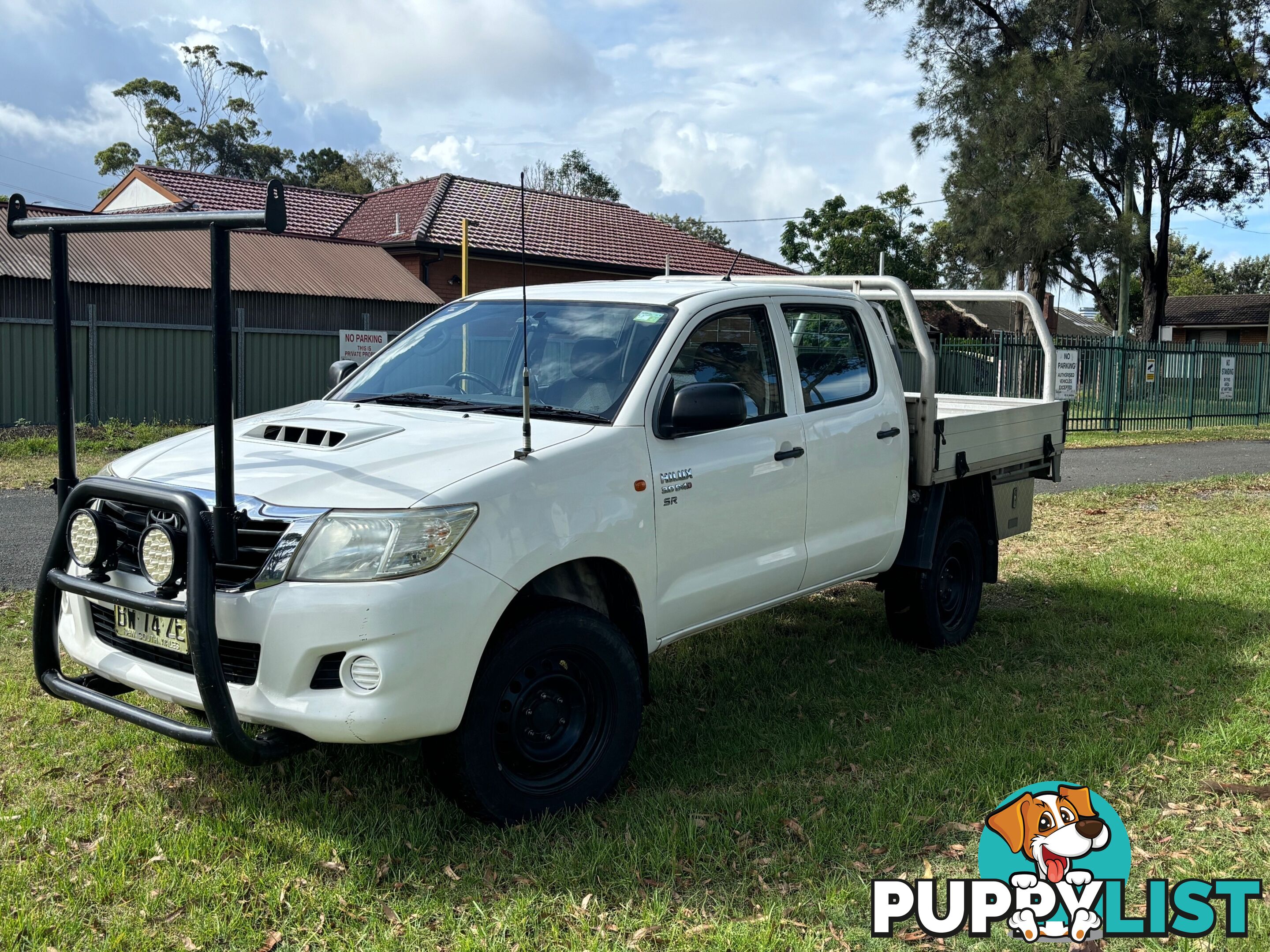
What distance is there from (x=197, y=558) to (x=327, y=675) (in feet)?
1.77

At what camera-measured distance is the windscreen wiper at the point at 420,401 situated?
15.6 feet

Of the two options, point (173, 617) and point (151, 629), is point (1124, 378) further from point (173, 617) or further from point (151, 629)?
point (173, 617)

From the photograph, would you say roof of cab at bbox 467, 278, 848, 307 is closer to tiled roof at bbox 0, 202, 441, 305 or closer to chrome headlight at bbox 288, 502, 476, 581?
chrome headlight at bbox 288, 502, 476, 581

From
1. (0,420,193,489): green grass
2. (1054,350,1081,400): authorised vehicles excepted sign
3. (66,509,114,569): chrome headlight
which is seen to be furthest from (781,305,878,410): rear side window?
(1054,350,1081,400): authorised vehicles excepted sign

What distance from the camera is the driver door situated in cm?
454

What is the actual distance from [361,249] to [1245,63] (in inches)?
1103

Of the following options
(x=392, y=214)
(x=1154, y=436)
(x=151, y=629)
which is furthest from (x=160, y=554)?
(x=392, y=214)

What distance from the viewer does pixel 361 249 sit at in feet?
82.6

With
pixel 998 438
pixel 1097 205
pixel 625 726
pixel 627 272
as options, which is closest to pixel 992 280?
pixel 1097 205

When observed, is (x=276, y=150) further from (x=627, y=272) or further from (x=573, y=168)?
(x=627, y=272)

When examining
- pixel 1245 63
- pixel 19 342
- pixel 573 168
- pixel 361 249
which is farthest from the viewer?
pixel 573 168

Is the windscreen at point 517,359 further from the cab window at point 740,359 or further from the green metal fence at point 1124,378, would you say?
the green metal fence at point 1124,378

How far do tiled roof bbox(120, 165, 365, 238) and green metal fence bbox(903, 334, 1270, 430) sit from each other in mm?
15038

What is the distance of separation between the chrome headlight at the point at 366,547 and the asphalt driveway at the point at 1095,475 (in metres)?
5.05
